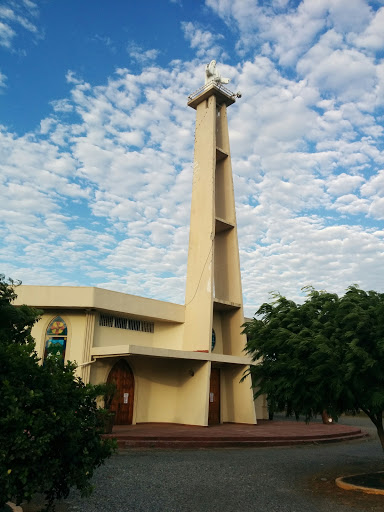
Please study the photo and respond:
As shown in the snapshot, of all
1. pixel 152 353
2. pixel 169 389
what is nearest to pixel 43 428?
pixel 152 353

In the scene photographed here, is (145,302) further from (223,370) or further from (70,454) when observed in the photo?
(70,454)

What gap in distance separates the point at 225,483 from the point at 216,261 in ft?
51.1

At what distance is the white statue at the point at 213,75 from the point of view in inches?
968

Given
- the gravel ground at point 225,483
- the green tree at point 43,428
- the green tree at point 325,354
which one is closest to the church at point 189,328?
the gravel ground at point 225,483

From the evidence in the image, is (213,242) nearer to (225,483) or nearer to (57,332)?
(57,332)

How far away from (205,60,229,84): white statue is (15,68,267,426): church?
78 millimetres

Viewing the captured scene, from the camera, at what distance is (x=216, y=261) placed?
24.0 meters

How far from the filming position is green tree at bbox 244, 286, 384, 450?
26.8 ft

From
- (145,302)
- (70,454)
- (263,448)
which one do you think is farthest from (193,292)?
(70,454)

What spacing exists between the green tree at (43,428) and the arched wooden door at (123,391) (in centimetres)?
1398

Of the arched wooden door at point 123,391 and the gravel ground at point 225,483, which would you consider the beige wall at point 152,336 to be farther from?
the gravel ground at point 225,483

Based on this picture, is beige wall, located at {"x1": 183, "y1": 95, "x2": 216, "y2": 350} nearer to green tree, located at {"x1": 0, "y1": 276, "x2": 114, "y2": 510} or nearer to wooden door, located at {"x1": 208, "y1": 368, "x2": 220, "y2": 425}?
wooden door, located at {"x1": 208, "y1": 368, "x2": 220, "y2": 425}

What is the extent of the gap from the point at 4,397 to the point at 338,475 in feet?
28.8

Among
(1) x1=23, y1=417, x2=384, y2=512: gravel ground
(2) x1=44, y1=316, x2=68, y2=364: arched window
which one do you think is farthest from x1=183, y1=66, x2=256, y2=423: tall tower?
(1) x1=23, y1=417, x2=384, y2=512: gravel ground
